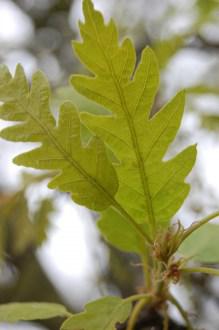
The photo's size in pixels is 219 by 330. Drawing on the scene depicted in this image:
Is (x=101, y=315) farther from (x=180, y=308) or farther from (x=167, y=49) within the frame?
(x=167, y=49)

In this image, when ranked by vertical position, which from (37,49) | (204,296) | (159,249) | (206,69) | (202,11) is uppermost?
(37,49)

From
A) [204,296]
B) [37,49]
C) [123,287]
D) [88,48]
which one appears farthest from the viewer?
[37,49]

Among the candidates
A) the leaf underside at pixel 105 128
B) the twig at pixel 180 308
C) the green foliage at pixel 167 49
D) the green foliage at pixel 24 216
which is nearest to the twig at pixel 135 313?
the twig at pixel 180 308

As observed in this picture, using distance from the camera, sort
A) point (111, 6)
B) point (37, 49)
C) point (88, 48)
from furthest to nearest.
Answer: point (37, 49) → point (111, 6) → point (88, 48)

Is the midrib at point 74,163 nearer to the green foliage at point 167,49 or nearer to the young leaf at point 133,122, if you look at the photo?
the young leaf at point 133,122

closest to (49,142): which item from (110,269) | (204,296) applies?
(204,296)

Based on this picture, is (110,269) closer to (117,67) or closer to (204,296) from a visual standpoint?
(204,296)
